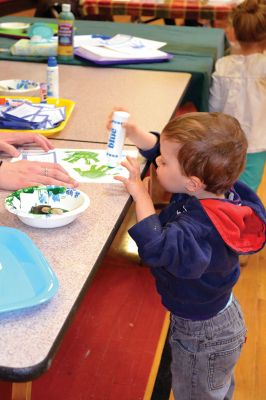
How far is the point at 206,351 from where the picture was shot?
1215 mm

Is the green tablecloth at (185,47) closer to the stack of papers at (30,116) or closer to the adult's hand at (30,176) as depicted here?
the stack of papers at (30,116)

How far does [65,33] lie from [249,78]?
831 mm

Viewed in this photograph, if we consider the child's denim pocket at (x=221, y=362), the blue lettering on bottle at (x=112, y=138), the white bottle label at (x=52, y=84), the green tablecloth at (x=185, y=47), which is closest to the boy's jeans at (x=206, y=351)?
the child's denim pocket at (x=221, y=362)

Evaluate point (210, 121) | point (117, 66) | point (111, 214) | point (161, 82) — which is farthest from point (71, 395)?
point (117, 66)

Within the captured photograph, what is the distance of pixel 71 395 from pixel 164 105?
3.37ft

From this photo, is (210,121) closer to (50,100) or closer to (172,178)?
(172,178)

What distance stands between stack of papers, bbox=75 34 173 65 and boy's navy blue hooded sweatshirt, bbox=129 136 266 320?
1279 millimetres

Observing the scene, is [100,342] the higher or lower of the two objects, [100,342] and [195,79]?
the lower

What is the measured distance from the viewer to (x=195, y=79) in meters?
2.29

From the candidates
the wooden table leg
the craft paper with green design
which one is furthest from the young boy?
the wooden table leg

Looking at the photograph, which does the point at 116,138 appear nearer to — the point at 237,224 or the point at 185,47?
the point at 237,224

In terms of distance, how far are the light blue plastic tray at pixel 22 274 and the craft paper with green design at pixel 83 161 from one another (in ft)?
1.16

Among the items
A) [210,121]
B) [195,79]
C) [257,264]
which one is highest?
[210,121]

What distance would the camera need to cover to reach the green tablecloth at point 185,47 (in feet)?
7.62
